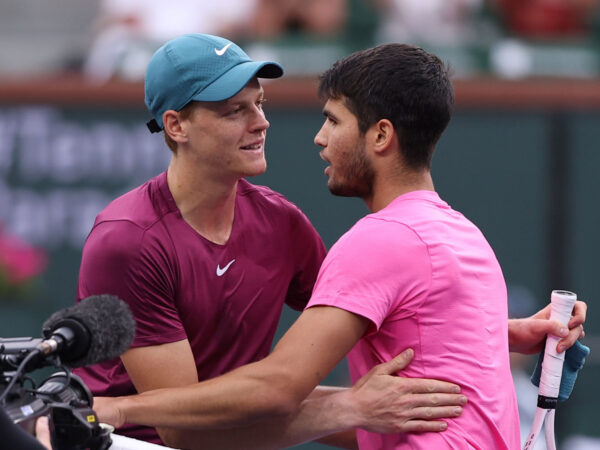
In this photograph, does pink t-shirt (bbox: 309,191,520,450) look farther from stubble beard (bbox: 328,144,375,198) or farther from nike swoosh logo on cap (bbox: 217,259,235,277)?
nike swoosh logo on cap (bbox: 217,259,235,277)

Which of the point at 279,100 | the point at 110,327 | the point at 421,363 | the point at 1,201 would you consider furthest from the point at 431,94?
the point at 1,201

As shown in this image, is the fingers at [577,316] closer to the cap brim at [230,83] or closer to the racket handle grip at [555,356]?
the racket handle grip at [555,356]

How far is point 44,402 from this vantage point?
212cm

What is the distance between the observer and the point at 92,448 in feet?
7.13

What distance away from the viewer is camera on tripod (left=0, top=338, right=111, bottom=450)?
2041 mm

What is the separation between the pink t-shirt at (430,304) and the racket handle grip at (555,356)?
0.23m

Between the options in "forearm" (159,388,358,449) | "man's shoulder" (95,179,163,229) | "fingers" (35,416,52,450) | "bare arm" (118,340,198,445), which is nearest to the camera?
"fingers" (35,416,52,450)

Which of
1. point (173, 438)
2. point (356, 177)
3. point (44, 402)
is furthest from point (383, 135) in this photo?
point (44, 402)

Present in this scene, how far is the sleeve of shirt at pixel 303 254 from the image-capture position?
10.3 feet

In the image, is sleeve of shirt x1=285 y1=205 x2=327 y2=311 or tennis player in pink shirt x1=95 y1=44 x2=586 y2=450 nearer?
tennis player in pink shirt x1=95 y1=44 x2=586 y2=450

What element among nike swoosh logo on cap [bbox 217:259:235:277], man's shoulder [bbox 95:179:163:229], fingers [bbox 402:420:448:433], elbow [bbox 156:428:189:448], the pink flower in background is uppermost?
man's shoulder [bbox 95:179:163:229]

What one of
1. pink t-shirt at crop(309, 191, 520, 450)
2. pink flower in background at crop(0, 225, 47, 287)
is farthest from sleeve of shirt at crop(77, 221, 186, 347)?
pink flower in background at crop(0, 225, 47, 287)

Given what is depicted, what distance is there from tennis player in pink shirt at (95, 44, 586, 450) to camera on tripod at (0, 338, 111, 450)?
31 cm

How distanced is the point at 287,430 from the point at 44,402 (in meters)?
0.74
